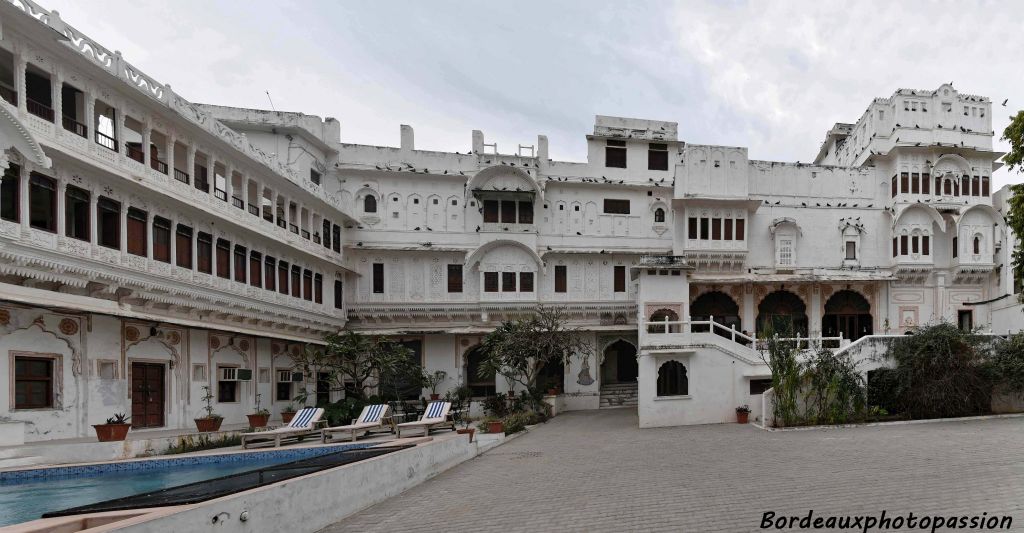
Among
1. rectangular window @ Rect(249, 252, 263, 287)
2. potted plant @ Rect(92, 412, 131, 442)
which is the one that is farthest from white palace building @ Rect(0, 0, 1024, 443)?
potted plant @ Rect(92, 412, 131, 442)

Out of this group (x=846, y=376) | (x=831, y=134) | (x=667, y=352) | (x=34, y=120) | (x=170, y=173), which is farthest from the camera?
(x=831, y=134)

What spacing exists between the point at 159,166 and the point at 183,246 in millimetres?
2379

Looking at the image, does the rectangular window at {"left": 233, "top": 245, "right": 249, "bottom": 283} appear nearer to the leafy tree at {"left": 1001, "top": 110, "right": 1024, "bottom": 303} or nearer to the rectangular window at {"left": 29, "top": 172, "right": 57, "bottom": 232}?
the rectangular window at {"left": 29, "top": 172, "right": 57, "bottom": 232}

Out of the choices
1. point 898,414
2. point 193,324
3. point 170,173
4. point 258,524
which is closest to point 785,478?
point 258,524

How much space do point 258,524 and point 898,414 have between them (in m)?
18.8

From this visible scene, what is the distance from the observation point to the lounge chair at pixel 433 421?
1606 cm

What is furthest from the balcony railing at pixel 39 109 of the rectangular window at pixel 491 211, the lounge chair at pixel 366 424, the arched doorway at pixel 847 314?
the arched doorway at pixel 847 314

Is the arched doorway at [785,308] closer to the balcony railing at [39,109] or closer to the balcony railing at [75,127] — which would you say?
the balcony railing at [75,127]

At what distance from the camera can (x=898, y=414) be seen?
701 inches

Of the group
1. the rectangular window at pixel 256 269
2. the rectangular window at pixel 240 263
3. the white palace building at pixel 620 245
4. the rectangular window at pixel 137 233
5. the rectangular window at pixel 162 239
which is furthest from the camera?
the white palace building at pixel 620 245

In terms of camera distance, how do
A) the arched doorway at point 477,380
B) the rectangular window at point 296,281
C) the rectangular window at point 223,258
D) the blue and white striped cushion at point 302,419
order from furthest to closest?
1. the arched doorway at point 477,380
2. the rectangular window at point 296,281
3. the rectangular window at point 223,258
4. the blue and white striped cushion at point 302,419

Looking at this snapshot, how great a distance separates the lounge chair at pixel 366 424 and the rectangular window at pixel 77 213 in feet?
25.1

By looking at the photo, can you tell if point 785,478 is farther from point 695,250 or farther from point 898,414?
point 695,250

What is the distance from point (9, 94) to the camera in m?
12.0
